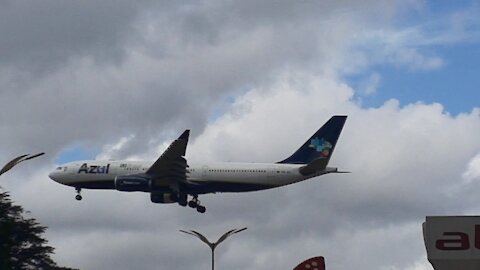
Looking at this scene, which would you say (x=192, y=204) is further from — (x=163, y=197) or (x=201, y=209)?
(x=163, y=197)

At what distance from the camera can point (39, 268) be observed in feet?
241

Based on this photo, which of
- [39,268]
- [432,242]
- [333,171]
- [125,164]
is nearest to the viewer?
[432,242]

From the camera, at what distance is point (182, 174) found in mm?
116812

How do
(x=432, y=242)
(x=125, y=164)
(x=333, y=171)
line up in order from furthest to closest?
(x=125, y=164) → (x=333, y=171) → (x=432, y=242)

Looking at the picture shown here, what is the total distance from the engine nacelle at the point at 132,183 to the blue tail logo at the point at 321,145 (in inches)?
780

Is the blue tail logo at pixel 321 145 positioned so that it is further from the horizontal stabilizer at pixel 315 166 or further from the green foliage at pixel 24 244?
the green foliage at pixel 24 244

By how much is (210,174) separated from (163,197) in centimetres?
742

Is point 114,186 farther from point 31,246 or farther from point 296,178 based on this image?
point 31,246

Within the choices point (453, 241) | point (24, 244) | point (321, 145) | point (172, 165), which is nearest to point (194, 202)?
point (172, 165)

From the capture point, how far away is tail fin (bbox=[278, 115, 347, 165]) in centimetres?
12006

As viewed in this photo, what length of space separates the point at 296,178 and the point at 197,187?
1151cm

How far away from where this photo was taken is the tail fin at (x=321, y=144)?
120 metres

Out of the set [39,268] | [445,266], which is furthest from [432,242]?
[39,268]

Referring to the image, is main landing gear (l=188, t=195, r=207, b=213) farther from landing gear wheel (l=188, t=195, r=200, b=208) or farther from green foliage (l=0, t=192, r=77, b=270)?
green foliage (l=0, t=192, r=77, b=270)
